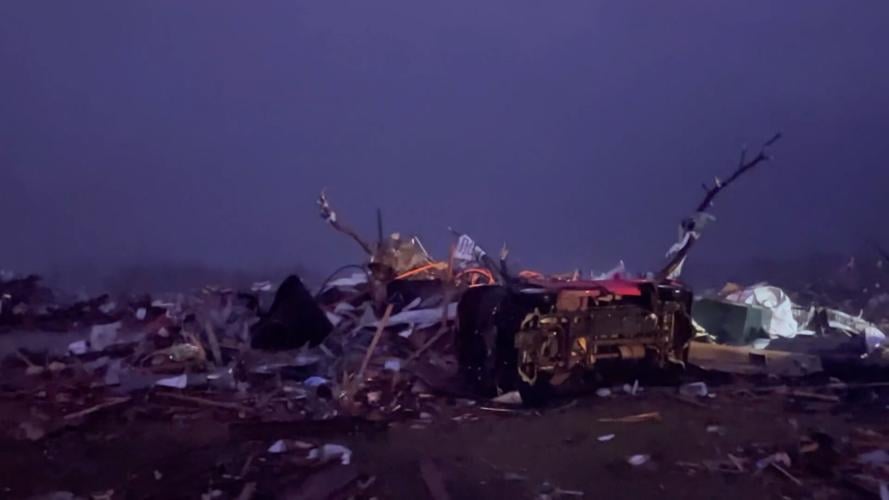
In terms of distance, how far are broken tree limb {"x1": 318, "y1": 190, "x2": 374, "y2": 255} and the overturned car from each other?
3.97 ft

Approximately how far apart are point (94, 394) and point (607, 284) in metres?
1.74

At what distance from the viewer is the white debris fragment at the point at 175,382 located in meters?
3.18

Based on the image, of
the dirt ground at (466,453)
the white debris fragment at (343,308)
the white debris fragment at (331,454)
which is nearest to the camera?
the dirt ground at (466,453)

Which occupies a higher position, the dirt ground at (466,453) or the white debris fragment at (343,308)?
the white debris fragment at (343,308)

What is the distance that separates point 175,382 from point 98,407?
11.8 inches

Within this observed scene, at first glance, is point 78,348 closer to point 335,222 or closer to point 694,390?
point 335,222

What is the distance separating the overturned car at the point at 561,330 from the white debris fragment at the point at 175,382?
3.06 ft

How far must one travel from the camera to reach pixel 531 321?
3.05 metres

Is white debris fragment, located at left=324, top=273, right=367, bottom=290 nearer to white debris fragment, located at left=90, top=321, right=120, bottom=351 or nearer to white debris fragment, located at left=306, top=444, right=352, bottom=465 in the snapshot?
white debris fragment, located at left=90, top=321, right=120, bottom=351

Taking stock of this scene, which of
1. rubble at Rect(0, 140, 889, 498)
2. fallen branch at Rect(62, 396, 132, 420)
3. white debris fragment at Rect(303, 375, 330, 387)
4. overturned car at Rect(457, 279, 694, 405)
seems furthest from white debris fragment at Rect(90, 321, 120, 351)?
overturned car at Rect(457, 279, 694, 405)

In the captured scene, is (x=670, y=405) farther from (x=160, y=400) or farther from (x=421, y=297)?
(x=160, y=400)

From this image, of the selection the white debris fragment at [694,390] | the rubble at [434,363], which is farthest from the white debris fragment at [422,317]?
the white debris fragment at [694,390]

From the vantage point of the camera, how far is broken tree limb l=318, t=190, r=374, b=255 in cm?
438

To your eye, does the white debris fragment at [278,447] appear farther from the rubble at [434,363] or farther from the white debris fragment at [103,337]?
the white debris fragment at [103,337]
